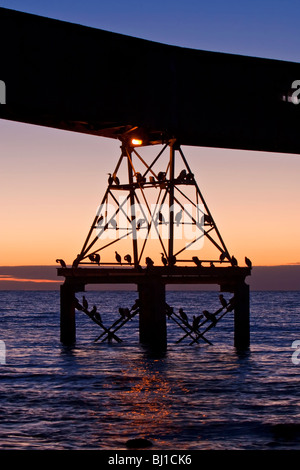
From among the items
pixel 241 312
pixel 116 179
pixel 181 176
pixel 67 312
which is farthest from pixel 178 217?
pixel 67 312

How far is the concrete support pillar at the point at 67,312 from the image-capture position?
30.9 m

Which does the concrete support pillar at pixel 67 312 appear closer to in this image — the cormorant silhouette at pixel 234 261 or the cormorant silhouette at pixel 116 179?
the cormorant silhouette at pixel 116 179

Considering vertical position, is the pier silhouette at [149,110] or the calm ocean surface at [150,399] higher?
the pier silhouette at [149,110]

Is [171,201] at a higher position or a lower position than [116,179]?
lower

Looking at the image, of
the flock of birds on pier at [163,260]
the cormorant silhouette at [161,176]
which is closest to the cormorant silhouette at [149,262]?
the flock of birds on pier at [163,260]

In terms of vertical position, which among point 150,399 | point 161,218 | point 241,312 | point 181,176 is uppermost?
point 181,176

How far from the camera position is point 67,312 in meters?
31.1

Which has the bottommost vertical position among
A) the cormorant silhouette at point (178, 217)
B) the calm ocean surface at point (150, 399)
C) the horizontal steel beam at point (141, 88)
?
the calm ocean surface at point (150, 399)

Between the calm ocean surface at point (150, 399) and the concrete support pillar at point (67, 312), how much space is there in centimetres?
93

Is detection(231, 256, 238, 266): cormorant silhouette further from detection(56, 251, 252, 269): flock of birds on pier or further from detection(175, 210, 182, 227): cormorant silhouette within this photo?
detection(175, 210, 182, 227): cormorant silhouette

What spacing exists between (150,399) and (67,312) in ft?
34.8

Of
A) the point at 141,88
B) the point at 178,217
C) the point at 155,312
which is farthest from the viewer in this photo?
the point at 178,217

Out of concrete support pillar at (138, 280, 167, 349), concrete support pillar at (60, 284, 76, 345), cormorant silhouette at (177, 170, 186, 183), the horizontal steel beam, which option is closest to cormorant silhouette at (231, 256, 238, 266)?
concrete support pillar at (138, 280, 167, 349)

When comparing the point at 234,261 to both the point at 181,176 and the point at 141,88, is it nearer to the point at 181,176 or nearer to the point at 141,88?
the point at 181,176
